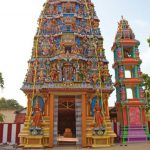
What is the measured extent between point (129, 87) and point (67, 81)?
7594 mm

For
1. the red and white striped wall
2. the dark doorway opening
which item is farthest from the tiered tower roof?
the red and white striped wall

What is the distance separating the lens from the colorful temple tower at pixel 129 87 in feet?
66.8

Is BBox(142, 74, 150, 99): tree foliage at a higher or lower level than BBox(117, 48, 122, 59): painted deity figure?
lower

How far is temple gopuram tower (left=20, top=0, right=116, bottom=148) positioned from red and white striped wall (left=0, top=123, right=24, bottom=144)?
151 inches

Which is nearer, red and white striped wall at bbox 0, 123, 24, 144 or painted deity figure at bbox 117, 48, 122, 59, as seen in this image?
red and white striped wall at bbox 0, 123, 24, 144

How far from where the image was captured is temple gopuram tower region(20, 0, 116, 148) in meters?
17.2

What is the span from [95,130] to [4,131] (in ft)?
33.3

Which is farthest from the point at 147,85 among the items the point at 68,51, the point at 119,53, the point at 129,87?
the point at 68,51

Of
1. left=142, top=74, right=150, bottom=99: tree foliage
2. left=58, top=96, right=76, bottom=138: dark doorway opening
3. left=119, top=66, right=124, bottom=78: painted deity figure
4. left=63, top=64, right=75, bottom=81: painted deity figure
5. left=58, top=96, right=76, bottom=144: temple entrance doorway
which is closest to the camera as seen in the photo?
left=63, top=64, right=75, bottom=81: painted deity figure

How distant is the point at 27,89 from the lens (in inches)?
757

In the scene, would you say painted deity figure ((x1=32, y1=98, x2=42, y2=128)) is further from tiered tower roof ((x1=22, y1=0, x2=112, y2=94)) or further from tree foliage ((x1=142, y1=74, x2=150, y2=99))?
tree foliage ((x1=142, y1=74, x2=150, y2=99))

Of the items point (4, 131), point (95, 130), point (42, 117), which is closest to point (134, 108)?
point (95, 130)

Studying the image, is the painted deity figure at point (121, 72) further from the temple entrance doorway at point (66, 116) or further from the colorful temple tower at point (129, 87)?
the temple entrance doorway at point (66, 116)

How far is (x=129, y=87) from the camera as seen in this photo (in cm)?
2250
